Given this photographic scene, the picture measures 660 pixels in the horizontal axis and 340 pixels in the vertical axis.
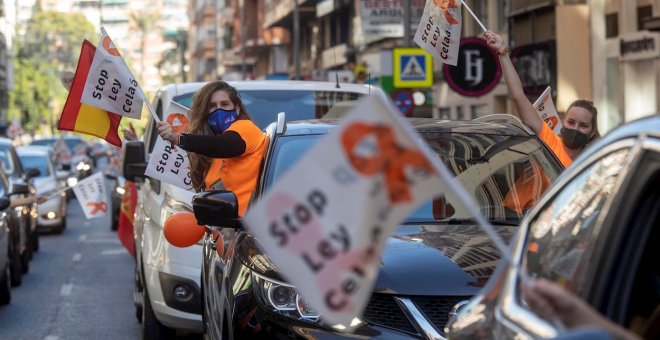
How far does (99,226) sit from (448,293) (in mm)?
24774

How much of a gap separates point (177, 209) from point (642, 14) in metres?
15.6

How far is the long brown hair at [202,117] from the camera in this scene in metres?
8.58

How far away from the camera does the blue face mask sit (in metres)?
→ 8.56

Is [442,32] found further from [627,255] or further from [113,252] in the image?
[113,252]

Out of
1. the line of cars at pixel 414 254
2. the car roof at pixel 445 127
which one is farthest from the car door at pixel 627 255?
the car roof at pixel 445 127

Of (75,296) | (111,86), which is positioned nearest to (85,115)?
(111,86)

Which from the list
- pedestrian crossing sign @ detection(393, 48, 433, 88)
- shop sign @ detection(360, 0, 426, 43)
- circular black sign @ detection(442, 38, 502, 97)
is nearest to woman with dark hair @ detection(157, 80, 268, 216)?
circular black sign @ detection(442, 38, 502, 97)

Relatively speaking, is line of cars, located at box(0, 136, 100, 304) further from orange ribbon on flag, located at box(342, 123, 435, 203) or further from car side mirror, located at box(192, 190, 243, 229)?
orange ribbon on flag, located at box(342, 123, 435, 203)

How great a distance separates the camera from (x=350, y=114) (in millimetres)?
3064

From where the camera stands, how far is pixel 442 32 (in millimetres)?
9484

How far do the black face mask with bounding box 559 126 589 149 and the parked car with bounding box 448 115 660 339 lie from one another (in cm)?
478

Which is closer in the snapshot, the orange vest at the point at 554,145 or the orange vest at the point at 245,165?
the orange vest at the point at 554,145

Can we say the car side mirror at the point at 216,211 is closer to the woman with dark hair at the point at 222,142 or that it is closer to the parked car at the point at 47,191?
the woman with dark hair at the point at 222,142

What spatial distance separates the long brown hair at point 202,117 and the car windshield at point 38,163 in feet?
63.1
